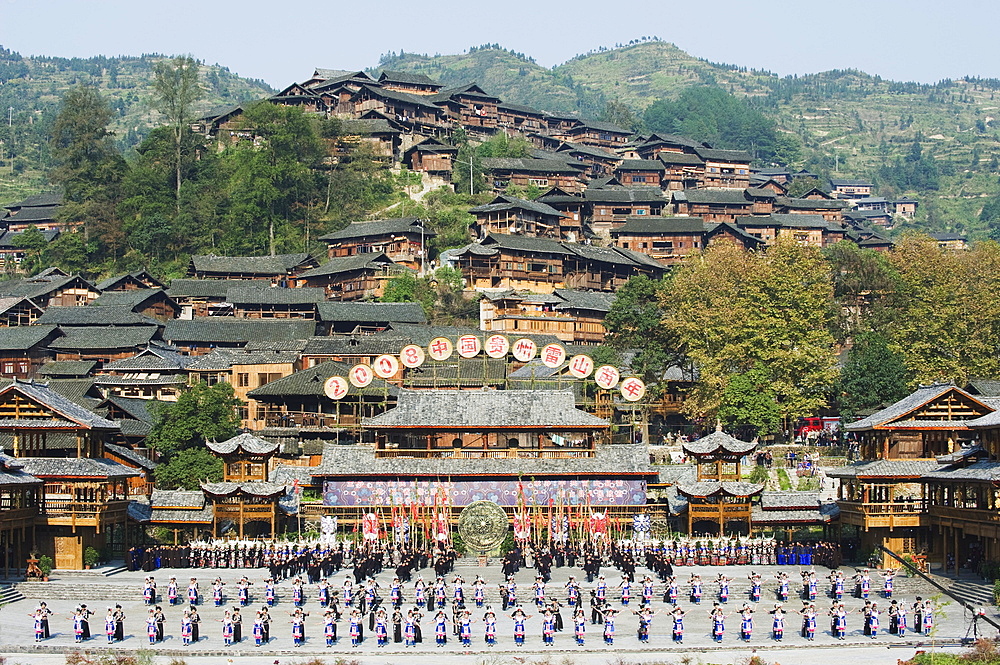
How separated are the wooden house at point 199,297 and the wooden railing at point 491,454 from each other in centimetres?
3631

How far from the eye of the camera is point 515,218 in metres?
92.2

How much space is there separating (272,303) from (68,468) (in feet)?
125

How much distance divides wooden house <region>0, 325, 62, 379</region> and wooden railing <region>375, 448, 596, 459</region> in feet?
102

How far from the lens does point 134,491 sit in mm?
54906

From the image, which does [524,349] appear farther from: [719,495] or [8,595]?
[8,595]

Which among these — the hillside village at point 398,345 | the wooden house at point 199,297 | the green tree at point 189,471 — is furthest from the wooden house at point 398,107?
the green tree at point 189,471

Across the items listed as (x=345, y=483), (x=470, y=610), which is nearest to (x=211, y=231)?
(x=345, y=483)

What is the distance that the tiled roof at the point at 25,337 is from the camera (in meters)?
73.9

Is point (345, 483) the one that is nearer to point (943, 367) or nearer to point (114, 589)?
point (114, 589)

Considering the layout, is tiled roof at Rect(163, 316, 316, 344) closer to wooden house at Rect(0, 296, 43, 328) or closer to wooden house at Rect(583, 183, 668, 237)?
wooden house at Rect(0, 296, 43, 328)

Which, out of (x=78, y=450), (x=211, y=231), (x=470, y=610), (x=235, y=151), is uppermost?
(x=235, y=151)

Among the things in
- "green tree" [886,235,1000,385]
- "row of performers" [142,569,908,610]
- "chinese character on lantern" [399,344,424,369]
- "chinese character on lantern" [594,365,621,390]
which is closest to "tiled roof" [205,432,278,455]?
"chinese character on lantern" [399,344,424,369]

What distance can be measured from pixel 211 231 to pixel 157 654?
65.8 metres

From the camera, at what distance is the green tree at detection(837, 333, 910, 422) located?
6062 centimetres
